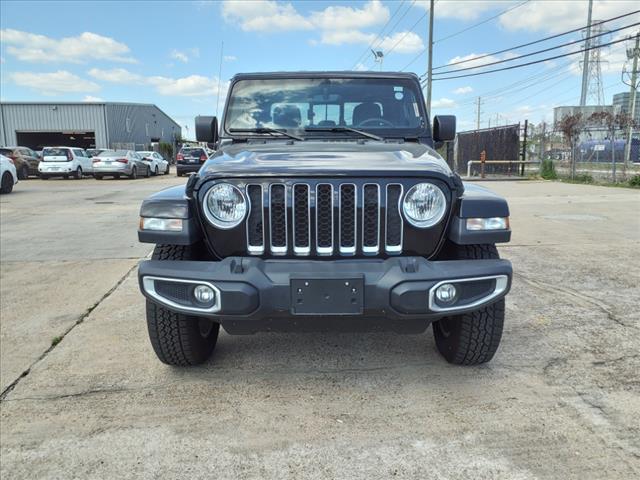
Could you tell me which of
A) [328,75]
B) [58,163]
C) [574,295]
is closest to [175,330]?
[328,75]

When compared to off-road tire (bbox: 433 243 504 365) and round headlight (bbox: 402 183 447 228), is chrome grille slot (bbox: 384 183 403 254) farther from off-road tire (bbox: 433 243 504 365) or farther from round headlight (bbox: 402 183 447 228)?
off-road tire (bbox: 433 243 504 365)

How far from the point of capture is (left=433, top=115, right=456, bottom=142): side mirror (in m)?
4.05

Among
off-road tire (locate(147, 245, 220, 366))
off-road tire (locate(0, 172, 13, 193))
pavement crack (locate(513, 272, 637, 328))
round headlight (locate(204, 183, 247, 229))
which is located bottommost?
pavement crack (locate(513, 272, 637, 328))

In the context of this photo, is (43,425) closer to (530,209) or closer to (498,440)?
(498,440)

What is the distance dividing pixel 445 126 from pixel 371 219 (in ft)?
5.81

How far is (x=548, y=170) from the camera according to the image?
20688 millimetres

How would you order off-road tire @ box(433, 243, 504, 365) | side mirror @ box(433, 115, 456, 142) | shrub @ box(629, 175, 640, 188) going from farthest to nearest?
shrub @ box(629, 175, 640, 188), side mirror @ box(433, 115, 456, 142), off-road tire @ box(433, 243, 504, 365)

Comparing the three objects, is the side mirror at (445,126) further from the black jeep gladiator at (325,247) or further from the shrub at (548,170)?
the shrub at (548,170)

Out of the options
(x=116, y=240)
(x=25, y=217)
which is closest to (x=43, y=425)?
(x=116, y=240)

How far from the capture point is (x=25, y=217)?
10.4m

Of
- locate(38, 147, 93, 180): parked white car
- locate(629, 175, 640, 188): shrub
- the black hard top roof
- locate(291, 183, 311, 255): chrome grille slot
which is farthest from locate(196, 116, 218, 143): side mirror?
locate(38, 147, 93, 180): parked white car

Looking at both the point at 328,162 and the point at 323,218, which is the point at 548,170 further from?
the point at 323,218

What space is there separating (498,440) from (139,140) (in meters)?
51.6

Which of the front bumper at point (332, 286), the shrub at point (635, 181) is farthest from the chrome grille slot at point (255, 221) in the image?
the shrub at point (635, 181)
